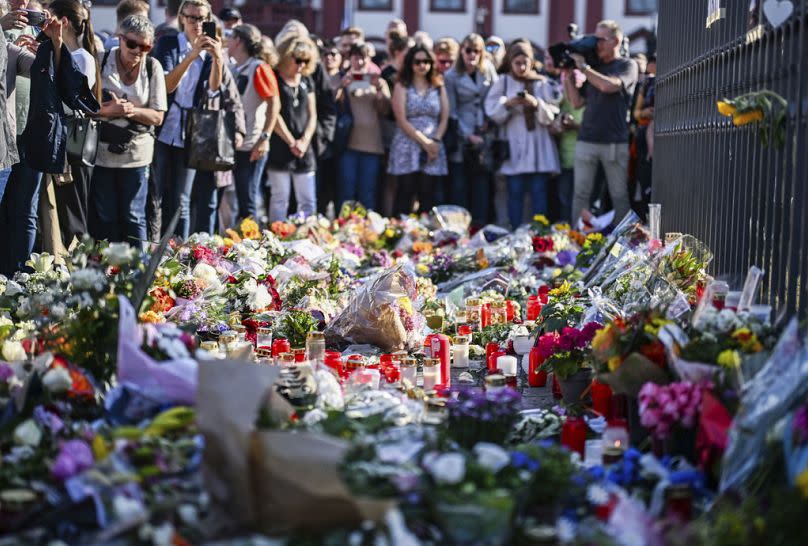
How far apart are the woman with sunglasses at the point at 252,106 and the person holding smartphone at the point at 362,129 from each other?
5.69 ft

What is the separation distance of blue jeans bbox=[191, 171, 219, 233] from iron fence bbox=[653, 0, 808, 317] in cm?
395

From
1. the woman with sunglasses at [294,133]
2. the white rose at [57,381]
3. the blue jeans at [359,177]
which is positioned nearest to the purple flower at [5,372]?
the white rose at [57,381]

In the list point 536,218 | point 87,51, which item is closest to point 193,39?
point 87,51

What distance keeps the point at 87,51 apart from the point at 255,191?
3.32m

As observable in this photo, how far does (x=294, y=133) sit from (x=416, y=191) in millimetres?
1857

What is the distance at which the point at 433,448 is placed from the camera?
13.8 ft

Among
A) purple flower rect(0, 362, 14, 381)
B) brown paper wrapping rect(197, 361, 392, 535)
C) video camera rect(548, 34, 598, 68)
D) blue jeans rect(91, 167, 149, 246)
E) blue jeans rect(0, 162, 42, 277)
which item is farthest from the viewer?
video camera rect(548, 34, 598, 68)

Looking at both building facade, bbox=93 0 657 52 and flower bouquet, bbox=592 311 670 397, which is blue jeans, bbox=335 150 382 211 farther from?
building facade, bbox=93 0 657 52

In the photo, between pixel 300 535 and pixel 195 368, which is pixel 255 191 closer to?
pixel 195 368

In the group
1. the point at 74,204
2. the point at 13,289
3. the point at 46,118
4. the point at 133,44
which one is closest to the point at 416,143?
the point at 133,44

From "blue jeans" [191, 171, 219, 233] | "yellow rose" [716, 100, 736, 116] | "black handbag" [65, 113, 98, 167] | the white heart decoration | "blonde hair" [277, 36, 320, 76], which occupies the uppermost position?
"blonde hair" [277, 36, 320, 76]

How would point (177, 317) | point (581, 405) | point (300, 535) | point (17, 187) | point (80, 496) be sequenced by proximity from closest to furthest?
point (300, 535), point (80, 496), point (581, 405), point (177, 317), point (17, 187)

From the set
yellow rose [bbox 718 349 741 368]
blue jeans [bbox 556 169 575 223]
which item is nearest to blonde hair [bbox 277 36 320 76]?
blue jeans [bbox 556 169 575 223]

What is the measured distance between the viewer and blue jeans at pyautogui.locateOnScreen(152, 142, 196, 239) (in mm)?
11281
